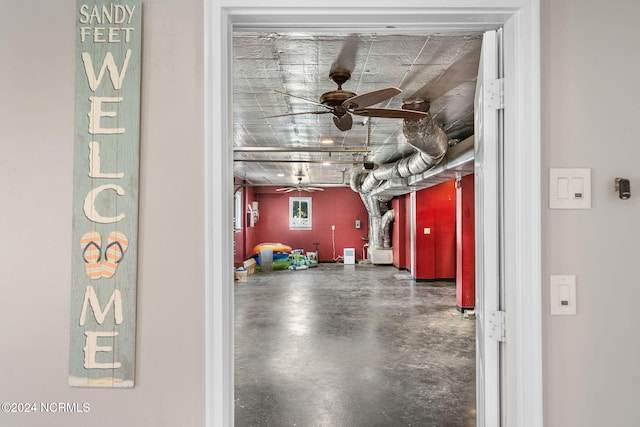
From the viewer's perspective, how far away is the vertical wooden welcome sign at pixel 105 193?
3.54ft

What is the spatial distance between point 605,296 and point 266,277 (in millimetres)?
9103

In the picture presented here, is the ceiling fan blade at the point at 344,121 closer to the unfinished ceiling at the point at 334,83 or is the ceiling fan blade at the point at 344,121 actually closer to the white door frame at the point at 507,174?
the unfinished ceiling at the point at 334,83

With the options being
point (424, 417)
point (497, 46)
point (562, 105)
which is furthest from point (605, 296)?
point (424, 417)

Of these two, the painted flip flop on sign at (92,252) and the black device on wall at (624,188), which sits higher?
the black device on wall at (624,188)

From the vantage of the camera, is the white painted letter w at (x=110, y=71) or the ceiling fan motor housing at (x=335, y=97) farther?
the ceiling fan motor housing at (x=335, y=97)

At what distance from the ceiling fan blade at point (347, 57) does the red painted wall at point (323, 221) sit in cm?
990

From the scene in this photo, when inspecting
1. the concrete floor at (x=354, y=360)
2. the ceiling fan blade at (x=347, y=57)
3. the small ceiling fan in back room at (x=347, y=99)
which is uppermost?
the ceiling fan blade at (x=347, y=57)

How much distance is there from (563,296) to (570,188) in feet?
1.05

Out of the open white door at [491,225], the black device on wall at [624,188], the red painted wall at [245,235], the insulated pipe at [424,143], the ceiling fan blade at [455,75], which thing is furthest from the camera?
the red painted wall at [245,235]

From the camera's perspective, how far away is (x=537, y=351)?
1.06m

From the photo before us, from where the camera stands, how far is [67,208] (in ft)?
3.60

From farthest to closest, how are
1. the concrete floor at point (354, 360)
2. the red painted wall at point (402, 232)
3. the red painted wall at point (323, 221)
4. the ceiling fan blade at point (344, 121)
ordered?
1. the red painted wall at point (323, 221)
2. the red painted wall at point (402, 232)
3. the ceiling fan blade at point (344, 121)
4. the concrete floor at point (354, 360)

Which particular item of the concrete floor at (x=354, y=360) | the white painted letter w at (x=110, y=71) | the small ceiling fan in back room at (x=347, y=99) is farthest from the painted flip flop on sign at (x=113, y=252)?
the concrete floor at (x=354, y=360)

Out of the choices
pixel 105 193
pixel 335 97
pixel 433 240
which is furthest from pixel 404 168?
pixel 105 193
